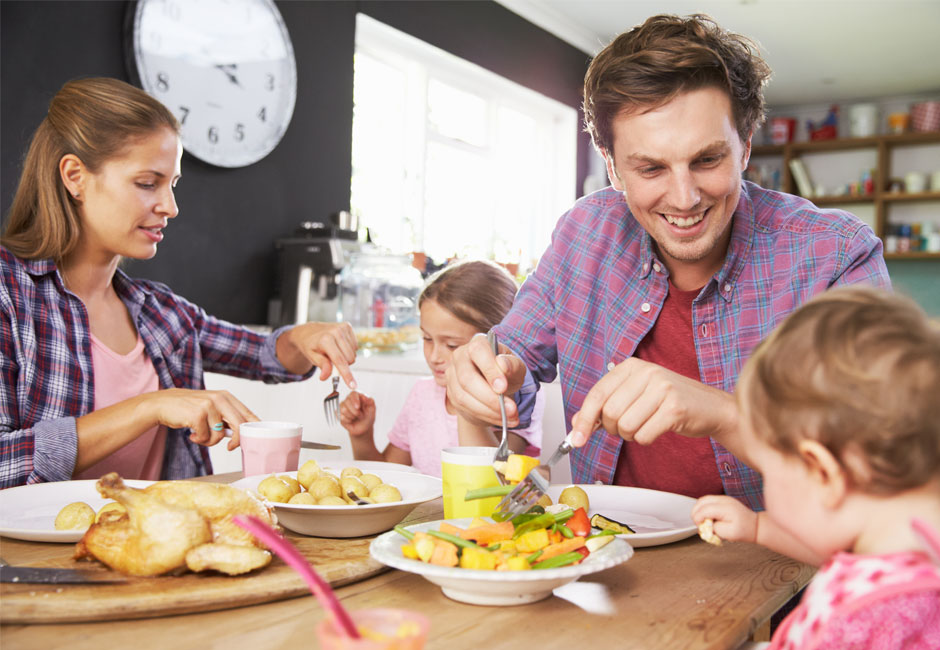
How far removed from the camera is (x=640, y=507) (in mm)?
1256

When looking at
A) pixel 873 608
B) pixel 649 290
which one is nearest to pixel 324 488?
pixel 873 608

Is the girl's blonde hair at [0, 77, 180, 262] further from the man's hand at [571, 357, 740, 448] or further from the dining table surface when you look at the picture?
the man's hand at [571, 357, 740, 448]

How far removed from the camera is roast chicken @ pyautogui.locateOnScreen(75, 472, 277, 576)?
841 mm

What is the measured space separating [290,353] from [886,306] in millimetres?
1474

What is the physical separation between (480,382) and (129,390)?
866 mm

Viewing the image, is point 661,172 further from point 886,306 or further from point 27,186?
point 27,186

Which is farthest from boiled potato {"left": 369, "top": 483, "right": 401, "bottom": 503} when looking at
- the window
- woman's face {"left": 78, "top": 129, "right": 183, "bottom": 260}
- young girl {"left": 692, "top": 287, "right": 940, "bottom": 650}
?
the window

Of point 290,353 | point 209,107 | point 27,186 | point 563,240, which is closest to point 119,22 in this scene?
point 209,107

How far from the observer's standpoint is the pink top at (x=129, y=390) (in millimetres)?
1709

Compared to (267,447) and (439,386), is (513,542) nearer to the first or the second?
(267,447)

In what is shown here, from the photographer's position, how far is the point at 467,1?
517 cm

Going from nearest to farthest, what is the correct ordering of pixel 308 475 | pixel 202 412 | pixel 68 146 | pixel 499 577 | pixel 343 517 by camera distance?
pixel 499 577, pixel 343 517, pixel 308 475, pixel 202 412, pixel 68 146

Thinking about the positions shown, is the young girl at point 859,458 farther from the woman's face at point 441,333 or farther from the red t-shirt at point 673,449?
the woman's face at point 441,333

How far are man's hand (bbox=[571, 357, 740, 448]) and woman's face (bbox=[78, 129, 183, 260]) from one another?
1.10 m
